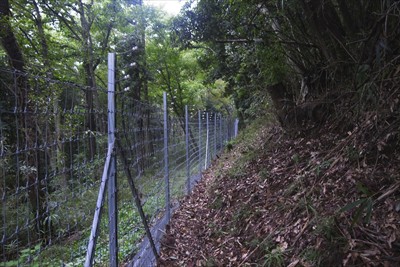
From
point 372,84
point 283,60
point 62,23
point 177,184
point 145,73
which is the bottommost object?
point 177,184

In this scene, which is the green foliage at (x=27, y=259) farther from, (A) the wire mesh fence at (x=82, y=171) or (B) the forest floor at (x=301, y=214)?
(B) the forest floor at (x=301, y=214)

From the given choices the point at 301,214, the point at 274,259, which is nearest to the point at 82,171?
the point at 274,259

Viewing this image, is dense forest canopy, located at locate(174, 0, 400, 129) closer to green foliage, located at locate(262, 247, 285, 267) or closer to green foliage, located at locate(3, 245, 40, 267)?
green foliage, located at locate(262, 247, 285, 267)

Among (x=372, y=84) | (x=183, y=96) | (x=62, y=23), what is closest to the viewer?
(x=372, y=84)

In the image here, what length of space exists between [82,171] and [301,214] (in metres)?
1.85

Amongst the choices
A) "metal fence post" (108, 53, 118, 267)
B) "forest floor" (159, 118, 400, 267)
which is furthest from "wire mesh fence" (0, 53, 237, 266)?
"forest floor" (159, 118, 400, 267)

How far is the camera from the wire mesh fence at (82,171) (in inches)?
65.1

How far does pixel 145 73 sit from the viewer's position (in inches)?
615

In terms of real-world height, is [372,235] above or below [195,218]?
above

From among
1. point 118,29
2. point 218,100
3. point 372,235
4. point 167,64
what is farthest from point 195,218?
point 218,100

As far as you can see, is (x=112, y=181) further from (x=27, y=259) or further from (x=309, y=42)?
(x=309, y=42)

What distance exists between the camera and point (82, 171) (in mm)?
2088

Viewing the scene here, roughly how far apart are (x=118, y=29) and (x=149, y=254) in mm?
12730

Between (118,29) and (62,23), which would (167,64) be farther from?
(62,23)
